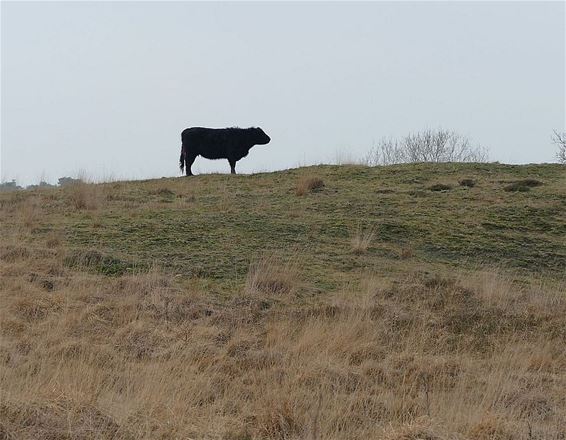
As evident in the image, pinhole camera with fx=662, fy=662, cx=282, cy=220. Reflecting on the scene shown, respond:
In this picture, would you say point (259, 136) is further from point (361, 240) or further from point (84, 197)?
point (361, 240)

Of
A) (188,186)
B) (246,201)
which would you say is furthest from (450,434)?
(188,186)

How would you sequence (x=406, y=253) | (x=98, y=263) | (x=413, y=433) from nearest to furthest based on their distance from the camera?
(x=413, y=433), (x=98, y=263), (x=406, y=253)

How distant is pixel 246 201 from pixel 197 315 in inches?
252

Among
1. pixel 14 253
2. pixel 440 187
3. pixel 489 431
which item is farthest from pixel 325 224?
pixel 489 431

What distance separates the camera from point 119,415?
14.4 feet

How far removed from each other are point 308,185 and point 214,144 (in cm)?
662

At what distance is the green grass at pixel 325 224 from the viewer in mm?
9391

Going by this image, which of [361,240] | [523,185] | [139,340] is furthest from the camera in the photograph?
[523,185]

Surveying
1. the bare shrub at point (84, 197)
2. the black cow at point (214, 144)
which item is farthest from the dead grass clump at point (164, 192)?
the black cow at point (214, 144)

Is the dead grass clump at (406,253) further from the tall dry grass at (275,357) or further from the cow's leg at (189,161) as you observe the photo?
the cow's leg at (189,161)

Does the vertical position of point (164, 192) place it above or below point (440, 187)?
above

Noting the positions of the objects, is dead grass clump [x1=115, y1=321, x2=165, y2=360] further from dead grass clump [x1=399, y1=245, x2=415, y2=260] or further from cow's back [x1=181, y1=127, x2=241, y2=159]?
cow's back [x1=181, y1=127, x2=241, y2=159]

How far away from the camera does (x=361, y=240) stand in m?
10.5

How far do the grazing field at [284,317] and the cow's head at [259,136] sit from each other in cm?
825
